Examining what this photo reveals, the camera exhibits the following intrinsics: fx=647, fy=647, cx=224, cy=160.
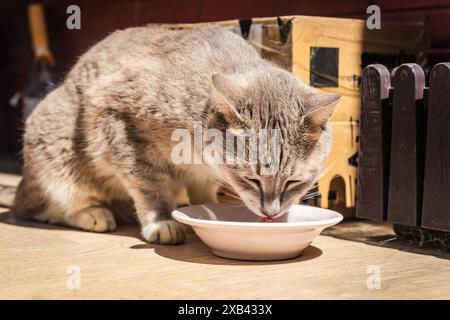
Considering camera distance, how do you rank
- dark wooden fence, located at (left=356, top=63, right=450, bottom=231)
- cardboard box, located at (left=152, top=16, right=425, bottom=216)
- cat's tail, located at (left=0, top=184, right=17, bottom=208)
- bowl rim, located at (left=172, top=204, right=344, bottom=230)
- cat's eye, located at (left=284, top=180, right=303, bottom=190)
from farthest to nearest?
cat's tail, located at (left=0, top=184, right=17, bottom=208), cardboard box, located at (left=152, top=16, right=425, bottom=216), dark wooden fence, located at (left=356, top=63, right=450, bottom=231), cat's eye, located at (left=284, top=180, right=303, bottom=190), bowl rim, located at (left=172, top=204, right=344, bottom=230)

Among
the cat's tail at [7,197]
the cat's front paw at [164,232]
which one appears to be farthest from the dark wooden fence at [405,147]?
the cat's tail at [7,197]

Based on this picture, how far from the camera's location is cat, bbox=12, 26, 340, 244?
2.17 metres

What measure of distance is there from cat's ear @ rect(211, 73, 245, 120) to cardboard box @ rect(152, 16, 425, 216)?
0.68m

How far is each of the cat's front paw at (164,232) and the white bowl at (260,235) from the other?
0.46 feet

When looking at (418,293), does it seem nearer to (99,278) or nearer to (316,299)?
(316,299)

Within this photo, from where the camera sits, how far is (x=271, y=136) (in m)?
2.13

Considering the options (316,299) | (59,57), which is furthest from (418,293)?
(59,57)

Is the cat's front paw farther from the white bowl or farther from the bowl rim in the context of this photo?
the bowl rim

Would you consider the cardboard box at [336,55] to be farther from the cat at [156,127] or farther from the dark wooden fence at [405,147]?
the dark wooden fence at [405,147]

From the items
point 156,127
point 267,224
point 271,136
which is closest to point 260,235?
point 267,224

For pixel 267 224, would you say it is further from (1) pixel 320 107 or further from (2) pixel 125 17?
(2) pixel 125 17

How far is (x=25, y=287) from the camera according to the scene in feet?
6.31

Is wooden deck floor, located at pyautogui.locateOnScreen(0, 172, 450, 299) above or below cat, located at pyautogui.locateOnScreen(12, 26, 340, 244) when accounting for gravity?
below

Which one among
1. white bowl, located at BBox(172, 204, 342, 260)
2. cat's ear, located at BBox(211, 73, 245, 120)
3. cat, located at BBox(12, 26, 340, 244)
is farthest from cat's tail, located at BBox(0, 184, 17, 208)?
cat's ear, located at BBox(211, 73, 245, 120)
